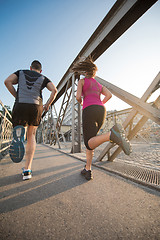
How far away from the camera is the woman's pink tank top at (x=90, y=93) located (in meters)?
1.69

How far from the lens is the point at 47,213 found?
847mm

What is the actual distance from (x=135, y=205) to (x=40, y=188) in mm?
1029

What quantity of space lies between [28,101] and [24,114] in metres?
0.21

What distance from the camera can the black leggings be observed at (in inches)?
62.2

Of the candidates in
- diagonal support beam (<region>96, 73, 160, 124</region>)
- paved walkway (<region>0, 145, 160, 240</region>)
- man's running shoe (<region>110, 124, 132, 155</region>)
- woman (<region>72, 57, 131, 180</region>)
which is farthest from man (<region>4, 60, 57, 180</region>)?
diagonal support beam (<region>96, 73, 160, 124</region>)

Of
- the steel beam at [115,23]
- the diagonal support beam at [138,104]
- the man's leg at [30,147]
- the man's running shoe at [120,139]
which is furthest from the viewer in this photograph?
the steel beam at [115,23]

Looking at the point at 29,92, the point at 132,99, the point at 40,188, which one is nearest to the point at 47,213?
the point at 40,188

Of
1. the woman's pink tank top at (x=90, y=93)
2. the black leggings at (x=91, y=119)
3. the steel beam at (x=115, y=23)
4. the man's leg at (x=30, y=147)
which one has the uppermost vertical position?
the steel beam at (x=115, y=23)

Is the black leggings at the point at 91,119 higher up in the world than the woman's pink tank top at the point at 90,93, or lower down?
lower down

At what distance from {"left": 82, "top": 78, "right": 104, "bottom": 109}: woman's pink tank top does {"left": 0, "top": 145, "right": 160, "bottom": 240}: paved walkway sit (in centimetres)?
115

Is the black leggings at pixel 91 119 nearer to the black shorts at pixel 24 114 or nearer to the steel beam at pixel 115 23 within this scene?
the black shorts at pixel 24 114

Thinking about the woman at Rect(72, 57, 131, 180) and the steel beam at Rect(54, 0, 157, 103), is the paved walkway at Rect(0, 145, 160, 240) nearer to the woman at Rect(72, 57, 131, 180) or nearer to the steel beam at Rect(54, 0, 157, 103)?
the woman at Rect(72, 57, 131, 180)

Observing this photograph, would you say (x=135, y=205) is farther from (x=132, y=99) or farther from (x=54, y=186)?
(x=132, y=99)

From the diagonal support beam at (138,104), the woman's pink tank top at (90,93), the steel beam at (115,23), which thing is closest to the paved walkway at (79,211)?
the diagonal support beam at (138,104)
